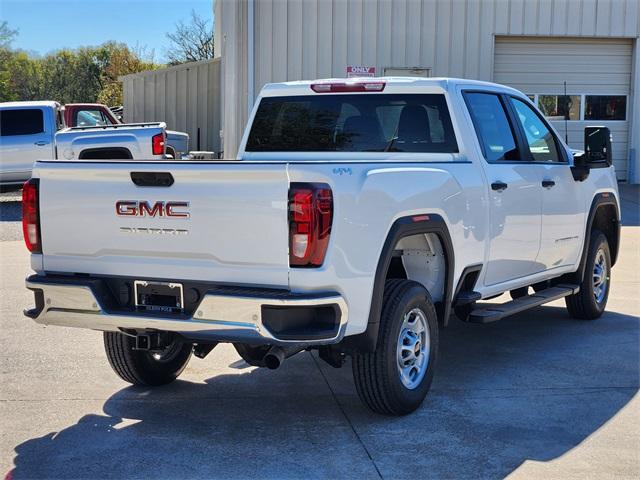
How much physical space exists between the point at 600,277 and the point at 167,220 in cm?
490

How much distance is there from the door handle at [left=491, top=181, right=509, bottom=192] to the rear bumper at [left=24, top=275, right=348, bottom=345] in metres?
1.99

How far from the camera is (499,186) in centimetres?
622

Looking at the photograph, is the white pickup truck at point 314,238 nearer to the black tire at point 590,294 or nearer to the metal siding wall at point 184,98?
the black tire at point 590,294

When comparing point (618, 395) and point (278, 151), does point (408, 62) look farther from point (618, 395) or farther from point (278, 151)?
point (618, 395)

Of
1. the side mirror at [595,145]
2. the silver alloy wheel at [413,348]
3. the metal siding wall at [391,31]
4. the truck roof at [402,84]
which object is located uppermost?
the metal siding wall at [391,31]

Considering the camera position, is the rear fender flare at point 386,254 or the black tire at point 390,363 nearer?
the rear fender flare at point 386,254

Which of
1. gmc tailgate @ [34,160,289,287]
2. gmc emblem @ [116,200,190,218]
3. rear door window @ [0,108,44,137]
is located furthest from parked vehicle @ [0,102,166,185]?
gmc emblem @ [116,200,190,218]

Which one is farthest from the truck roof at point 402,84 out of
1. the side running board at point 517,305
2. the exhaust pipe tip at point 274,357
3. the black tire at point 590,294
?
the exhaust pipe tip at point 274,357

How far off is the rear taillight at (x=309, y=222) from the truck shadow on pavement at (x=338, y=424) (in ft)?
3.45

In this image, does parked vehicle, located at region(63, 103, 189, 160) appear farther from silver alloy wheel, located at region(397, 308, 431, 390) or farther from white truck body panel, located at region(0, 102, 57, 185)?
silver alloy wheel, located at region(397, 308, 431, 390)

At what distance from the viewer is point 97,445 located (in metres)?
4.84

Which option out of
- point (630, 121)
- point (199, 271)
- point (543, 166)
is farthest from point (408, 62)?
point (199, 271)

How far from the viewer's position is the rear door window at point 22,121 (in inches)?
715

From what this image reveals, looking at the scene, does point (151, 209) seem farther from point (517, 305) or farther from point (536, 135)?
point (536, 135)
